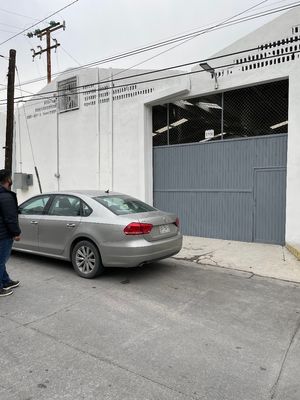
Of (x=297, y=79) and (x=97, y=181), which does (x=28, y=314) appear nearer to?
(x=297, y=79)

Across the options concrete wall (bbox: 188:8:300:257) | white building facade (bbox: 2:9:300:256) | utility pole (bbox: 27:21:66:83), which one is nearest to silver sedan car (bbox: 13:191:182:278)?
concrete wall (bbox: 188:8:300:257)

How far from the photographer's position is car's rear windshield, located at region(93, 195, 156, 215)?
20.7 ft

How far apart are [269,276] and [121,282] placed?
9.07ft

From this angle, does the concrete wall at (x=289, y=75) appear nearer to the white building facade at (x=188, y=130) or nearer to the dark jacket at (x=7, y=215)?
the white building facade at (x=188, y=130)

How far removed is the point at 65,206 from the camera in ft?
22.2

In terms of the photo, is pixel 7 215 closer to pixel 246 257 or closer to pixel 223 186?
pixel 246 257

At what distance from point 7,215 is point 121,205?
2017 millimetres

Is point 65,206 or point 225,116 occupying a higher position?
point 225,116

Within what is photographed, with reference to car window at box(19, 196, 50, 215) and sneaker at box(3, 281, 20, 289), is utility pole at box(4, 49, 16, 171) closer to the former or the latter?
car window at box(19, 196, 50, 215)

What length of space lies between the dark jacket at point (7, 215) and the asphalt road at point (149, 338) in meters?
0.95

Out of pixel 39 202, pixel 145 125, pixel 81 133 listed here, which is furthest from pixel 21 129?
pixel 39 202

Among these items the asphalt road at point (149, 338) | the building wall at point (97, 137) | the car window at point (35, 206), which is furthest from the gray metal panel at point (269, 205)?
the car window at point (35, 206)

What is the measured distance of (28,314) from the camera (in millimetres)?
4613

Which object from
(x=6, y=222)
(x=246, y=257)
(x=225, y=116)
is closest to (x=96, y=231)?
(x=6, y=222)
